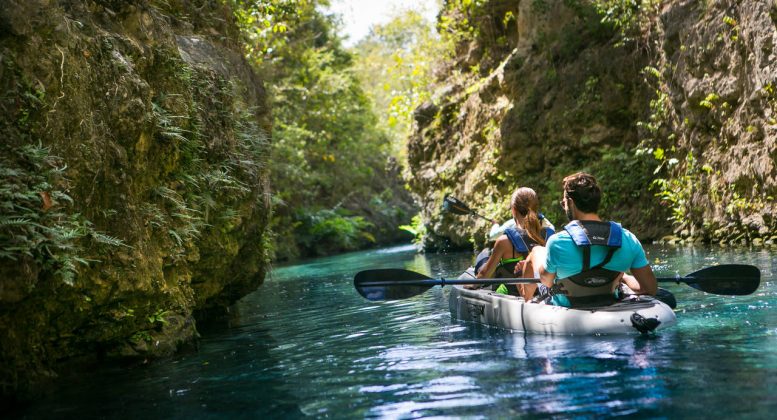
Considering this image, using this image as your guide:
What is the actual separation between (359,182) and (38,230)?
2815 cm

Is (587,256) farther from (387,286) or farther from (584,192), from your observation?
(387,286)

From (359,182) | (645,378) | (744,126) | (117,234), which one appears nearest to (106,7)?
(117,234)

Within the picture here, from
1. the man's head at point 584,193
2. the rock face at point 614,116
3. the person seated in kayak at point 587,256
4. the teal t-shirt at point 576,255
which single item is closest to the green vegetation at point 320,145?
the rock face at point 614,116

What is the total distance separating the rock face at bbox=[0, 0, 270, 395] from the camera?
477cm

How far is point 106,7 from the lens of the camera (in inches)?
271

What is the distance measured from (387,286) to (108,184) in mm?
2787

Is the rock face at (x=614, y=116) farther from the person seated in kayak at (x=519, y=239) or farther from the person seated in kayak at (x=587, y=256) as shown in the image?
the person seated in kayak at (x=587, y=256)

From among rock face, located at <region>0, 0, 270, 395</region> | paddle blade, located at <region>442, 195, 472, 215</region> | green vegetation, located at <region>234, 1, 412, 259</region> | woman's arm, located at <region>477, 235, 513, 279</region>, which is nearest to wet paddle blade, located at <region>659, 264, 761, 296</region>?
woman's arm, located at <region>477, 235, 513, 279</region>

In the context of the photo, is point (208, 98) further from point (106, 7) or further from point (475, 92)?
point (475, 92)

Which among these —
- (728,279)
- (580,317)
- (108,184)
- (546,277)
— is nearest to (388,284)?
(546,277)

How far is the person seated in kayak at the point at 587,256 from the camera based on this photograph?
18.4 feet

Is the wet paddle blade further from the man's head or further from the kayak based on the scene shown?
the man's head

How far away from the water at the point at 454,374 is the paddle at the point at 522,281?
22 cm

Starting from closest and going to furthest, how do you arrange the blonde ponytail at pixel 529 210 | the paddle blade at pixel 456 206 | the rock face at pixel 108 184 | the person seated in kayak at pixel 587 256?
the rock face at pixel 108 184
the person seated in kayak at pixel 587 256
the blonde ponytail at pixel 529 210
the paddle blade at pixel 456 206
